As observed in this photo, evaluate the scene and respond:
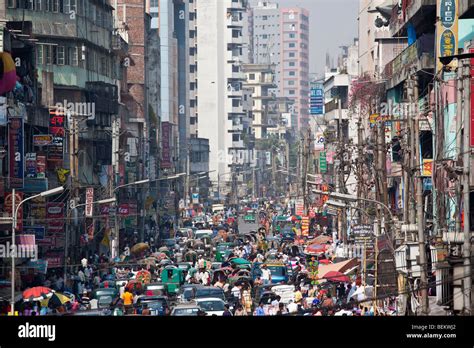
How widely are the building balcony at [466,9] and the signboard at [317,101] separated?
6485 cm

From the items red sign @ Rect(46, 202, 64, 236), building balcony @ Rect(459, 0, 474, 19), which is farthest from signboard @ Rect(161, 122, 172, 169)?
building balcony @ Rect(459, 0, 474, 19)

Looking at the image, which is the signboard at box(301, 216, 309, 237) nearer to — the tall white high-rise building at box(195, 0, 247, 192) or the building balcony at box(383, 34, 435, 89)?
the building balcony at box(383, 34, 435, 89)

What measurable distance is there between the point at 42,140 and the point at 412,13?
45.0 feet

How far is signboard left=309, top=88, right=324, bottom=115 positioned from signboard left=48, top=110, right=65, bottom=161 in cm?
5019

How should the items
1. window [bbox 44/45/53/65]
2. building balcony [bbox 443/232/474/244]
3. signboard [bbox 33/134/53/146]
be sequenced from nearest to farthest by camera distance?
1. building balcony [bbox 443/232/474/244]
2. signboard [bbox 33/134/53/146]
3. window [bbox 44/45/53/65]

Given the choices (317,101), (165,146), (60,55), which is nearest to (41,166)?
(60,55)

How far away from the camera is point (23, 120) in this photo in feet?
129

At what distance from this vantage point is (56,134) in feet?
149

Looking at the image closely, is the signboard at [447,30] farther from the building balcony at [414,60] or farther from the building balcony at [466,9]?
the building balcony at [414,60]

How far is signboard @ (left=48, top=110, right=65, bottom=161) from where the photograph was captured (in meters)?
43.5

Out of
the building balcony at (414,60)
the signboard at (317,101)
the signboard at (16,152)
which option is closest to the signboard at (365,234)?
the building balcony at (414,60)

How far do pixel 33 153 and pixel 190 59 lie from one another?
118145 millimetres
